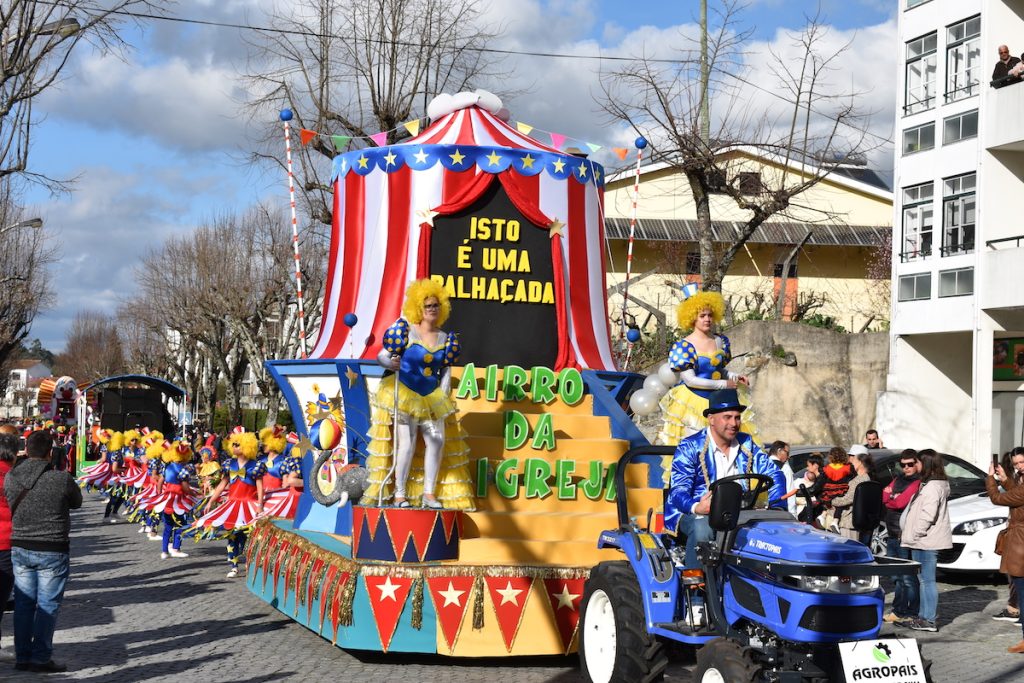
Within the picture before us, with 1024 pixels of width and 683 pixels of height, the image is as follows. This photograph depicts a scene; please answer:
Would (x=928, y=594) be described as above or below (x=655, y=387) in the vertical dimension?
below

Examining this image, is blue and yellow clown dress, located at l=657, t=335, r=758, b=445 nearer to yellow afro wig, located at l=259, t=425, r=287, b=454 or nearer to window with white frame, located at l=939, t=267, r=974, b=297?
yellow afro wig, located at l=259, t=425, r=287, b=454

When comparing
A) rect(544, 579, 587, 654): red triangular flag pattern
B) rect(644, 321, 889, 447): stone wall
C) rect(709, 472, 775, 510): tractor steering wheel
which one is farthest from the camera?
rect(644, 321, 889, 447): stone wall

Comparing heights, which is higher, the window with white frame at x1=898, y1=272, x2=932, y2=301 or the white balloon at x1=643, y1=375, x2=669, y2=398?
the window with white frame at x1=898, y1=272, x2=932, y2=301

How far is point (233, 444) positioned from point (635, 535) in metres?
8.42

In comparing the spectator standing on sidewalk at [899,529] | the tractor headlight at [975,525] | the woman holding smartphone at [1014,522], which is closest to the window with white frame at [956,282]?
the tractor headlight at [975,525]

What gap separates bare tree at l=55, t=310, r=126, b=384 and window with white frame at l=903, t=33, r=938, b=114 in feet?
207

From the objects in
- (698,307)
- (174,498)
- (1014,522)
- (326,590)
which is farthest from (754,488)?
(174,498)

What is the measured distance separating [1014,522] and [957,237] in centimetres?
1427

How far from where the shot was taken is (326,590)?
32.7ft

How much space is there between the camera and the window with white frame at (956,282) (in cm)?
2383

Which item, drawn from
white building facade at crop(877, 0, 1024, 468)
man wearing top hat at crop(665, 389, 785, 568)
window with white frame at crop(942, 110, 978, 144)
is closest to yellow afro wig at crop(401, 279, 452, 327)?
man wearing top hat at crop(665, 389, 785, 568)

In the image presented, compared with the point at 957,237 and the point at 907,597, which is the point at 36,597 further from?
the point at 957,237

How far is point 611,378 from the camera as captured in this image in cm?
1306

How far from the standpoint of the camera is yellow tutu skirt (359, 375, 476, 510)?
34.4 ft
